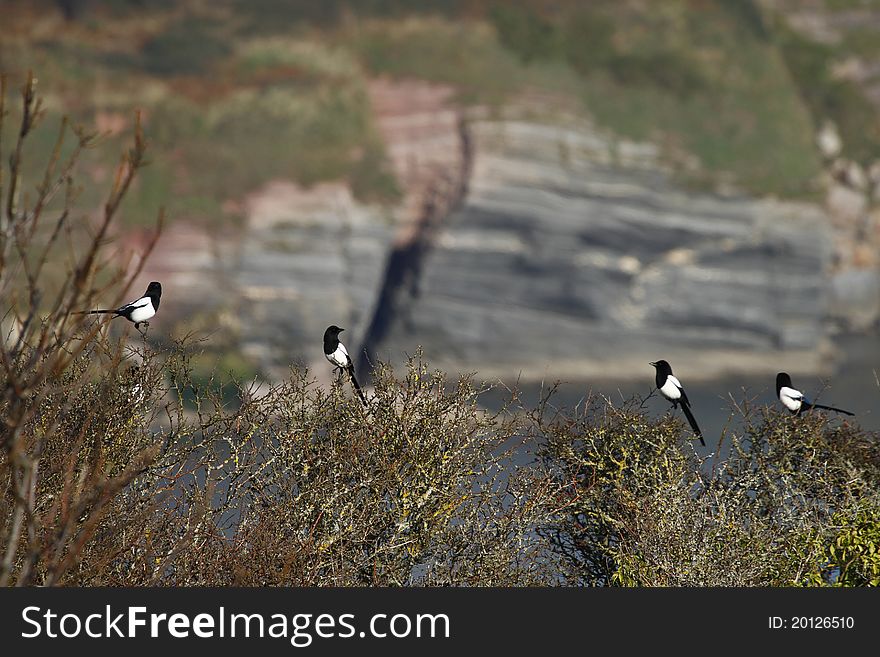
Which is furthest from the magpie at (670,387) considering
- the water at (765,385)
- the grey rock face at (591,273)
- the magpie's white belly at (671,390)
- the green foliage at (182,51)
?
the green foliage at (182,51)

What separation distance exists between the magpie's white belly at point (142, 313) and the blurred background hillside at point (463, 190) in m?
74.2

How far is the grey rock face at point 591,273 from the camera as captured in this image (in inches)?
4220

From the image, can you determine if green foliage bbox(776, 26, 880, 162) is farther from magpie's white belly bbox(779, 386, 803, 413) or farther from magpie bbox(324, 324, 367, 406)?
magpie bbox(324, 324, 367, 406)

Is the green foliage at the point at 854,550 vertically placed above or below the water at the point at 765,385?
above

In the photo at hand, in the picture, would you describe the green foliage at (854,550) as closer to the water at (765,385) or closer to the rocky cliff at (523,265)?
the water at (765,385)

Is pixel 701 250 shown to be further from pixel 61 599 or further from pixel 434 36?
pixel 61 599

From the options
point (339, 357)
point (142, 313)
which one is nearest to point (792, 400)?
point (339, 357)

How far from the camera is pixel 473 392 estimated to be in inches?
761

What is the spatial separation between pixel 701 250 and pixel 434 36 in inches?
1280

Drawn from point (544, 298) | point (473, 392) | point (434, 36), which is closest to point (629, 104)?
point (434, 36)

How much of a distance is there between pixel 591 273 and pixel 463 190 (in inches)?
459

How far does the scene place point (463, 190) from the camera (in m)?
109

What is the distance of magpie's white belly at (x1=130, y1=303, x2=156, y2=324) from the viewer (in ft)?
65.9

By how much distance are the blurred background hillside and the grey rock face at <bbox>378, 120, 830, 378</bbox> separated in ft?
0.59
